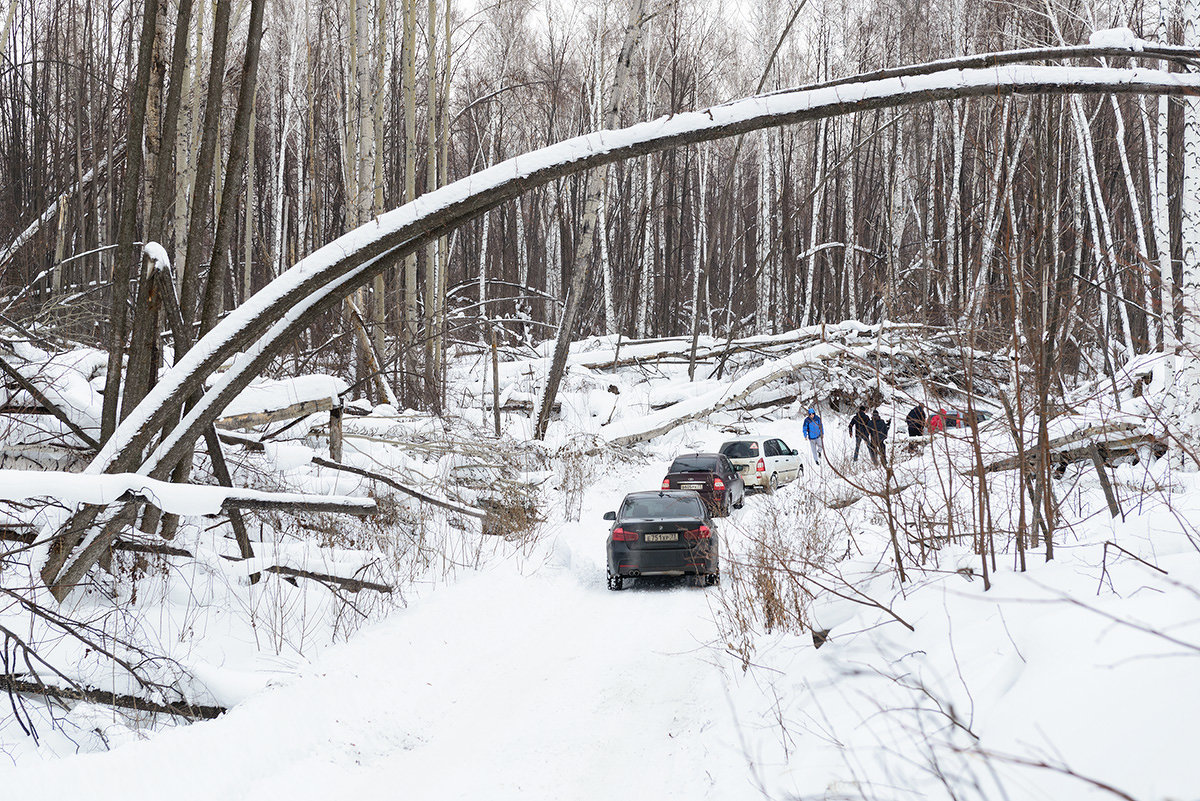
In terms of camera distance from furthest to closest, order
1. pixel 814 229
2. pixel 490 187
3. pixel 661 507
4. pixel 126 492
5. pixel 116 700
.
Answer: pixel 814 229
pixel 661 507
pixel 116 700
pixel 126 492
pixel 490 187

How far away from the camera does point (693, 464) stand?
17797 millimetres

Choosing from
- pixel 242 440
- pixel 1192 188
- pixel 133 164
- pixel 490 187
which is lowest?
pixel 242 440

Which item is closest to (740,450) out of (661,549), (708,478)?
(708,478)

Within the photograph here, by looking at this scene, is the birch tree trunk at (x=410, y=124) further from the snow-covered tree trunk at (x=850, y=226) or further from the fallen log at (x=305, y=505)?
the snow-covered tree trunk at (x=850, y=226)

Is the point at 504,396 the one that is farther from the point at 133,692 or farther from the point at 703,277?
the point at 133,692

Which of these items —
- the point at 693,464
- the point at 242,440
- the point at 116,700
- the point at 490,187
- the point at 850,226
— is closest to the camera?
the point at 490,187

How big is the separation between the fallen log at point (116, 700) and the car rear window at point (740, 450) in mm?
16392

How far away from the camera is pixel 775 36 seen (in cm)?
3077

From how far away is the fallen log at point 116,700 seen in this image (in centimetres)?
505

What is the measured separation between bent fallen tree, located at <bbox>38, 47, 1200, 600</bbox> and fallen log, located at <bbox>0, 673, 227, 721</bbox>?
1.06 metres

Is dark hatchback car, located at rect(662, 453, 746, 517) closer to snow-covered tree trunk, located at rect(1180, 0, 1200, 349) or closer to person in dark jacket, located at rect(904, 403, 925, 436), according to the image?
snow-covered tree trunk, located at rect(1180, 0, 1200, 349)

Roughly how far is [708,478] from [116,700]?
12.7 m

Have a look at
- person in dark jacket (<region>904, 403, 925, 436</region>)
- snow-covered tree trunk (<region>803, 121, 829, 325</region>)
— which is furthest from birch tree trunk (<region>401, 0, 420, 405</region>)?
snow-covered tree trunk (<region>803, 121, 829, 325</region>)

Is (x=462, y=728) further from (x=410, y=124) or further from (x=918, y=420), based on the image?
(x=410, y=124)
